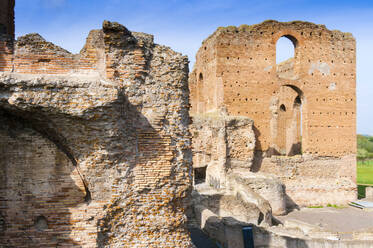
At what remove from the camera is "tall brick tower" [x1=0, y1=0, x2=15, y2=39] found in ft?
26.2

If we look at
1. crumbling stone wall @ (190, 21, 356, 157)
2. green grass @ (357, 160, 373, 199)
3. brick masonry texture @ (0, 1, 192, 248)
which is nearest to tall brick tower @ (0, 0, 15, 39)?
brick masonry texture @ (0, 1, 192, 248)

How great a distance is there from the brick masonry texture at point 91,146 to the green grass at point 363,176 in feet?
51.2

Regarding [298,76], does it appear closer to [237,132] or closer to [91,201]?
[237,132]

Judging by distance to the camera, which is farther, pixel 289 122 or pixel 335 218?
pixel 289 122

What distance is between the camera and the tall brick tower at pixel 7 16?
7.97 metres

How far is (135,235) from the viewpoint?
4605 millimetres

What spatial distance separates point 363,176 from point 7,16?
27.8 meters

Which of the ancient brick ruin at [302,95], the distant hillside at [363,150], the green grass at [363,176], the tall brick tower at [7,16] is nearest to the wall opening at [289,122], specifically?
the green grass at [363,176]

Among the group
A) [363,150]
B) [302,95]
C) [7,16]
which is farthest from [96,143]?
[363,150]

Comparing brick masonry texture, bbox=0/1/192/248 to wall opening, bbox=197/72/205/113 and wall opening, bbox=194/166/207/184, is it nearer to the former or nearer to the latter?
wall opening, bbox=194/166/207/184

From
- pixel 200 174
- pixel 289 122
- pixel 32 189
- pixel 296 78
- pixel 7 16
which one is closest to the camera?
pixel 32 189

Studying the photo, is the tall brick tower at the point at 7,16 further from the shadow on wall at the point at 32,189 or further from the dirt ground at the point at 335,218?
the dirt ground at the point at 335,218

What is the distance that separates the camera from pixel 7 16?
830 cm

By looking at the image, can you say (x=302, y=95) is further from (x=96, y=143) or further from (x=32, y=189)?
(x=32, y=189)
